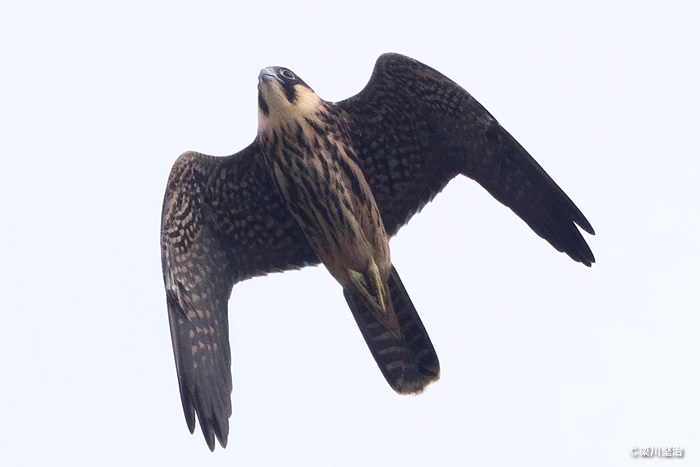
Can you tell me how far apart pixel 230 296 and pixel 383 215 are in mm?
1303

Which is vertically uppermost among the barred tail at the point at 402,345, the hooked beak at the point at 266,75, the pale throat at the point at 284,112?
the hooked beak at the point at 266,75

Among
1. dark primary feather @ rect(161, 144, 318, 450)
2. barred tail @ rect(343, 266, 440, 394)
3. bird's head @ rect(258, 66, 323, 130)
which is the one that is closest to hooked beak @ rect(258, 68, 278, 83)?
bird's head @ rect(258, 66, 323, 130)

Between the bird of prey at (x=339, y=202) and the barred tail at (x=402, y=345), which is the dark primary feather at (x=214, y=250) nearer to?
the bird of prey at (x=339, y=202)

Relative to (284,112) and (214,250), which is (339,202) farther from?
(214,250)

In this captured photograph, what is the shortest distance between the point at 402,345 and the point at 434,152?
4.77 feet

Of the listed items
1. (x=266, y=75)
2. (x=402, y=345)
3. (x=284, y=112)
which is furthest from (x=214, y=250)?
(x=402, y=345)

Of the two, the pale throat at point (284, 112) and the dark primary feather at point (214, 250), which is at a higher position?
the pale throat at point (284, 112)

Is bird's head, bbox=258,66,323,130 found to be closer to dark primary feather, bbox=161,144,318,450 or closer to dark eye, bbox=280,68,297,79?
dark eye, bbox=280,68,297,79

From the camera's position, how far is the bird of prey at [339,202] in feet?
22.8

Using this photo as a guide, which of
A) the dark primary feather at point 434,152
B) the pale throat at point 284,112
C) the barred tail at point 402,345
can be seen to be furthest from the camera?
the barred tail at point 402,345

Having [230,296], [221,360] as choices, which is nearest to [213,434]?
[221,360]

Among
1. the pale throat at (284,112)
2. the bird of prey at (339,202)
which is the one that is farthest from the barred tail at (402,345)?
the pale throat at (284,112)

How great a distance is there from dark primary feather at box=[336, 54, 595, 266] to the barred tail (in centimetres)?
57

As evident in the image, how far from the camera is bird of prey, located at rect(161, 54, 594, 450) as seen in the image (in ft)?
22.8
